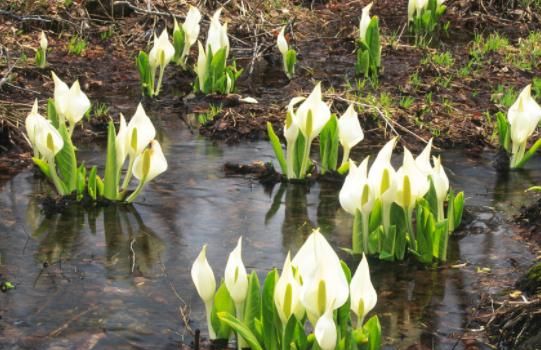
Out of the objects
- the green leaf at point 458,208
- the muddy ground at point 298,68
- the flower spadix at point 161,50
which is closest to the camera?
the green leaf at point 458,208

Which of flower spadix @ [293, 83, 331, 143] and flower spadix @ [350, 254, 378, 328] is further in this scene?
flower spadix @ [293, 83, 331, 143]

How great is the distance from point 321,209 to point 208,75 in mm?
2358

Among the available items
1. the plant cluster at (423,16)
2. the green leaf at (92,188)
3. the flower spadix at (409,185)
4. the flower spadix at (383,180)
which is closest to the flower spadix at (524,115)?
the flower spadix at (409,185)

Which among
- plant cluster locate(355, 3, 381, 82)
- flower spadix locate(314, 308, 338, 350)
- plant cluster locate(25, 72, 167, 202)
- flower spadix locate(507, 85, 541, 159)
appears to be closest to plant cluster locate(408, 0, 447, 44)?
plant cluster locate(355, 3, 381, 82)

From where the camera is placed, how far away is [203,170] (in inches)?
226

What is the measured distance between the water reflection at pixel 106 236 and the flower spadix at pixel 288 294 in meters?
1.31

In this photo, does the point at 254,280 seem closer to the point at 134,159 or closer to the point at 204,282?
the point at 204,282

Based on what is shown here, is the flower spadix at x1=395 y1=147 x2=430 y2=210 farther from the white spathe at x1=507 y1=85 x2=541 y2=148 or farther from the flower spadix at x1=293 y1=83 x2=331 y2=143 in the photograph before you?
the white spathe at x1=507 y1=85 x2=541 y2=148

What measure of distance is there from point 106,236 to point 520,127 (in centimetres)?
251

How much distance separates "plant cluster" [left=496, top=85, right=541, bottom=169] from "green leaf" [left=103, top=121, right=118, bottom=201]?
2321mm

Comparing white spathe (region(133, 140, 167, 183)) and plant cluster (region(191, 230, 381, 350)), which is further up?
white spathe (region(133, 140, 167, 183))

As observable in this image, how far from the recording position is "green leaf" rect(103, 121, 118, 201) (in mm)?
4647

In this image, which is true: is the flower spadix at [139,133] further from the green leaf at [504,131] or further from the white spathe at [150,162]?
the green leaf at [504,131]

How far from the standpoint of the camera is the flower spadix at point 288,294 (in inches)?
Answer: 116
